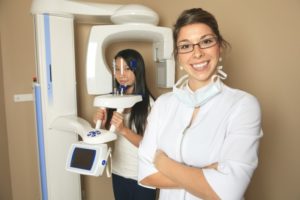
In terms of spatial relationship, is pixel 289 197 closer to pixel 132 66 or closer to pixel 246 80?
pixel 246 80

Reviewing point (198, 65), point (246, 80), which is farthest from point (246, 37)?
point (198, 65)

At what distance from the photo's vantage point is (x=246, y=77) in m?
1.44

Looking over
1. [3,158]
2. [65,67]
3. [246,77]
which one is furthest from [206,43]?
[3,158]

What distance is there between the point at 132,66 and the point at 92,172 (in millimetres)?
654

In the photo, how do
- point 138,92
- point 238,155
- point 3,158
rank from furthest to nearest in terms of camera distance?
point 3,158
point 138,92
point 238,155

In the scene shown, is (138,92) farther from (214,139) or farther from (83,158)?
(214,139)

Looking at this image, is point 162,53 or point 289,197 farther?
point 162,53

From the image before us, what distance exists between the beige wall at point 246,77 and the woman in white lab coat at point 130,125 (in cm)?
51

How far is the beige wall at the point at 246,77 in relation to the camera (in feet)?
4.23

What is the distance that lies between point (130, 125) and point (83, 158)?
0.38 meters

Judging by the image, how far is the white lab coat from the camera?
0.78 metres

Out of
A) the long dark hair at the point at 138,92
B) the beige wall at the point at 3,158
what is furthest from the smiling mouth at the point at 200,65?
the beige wall at the point at 3,158

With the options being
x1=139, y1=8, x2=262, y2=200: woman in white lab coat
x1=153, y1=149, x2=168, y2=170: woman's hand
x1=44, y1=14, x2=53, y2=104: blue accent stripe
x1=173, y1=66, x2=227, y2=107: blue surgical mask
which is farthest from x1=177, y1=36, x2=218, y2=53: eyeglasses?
x1=44, y1=14, x2=53, y2=104: blue accent stripe

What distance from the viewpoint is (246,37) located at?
1409 mm
